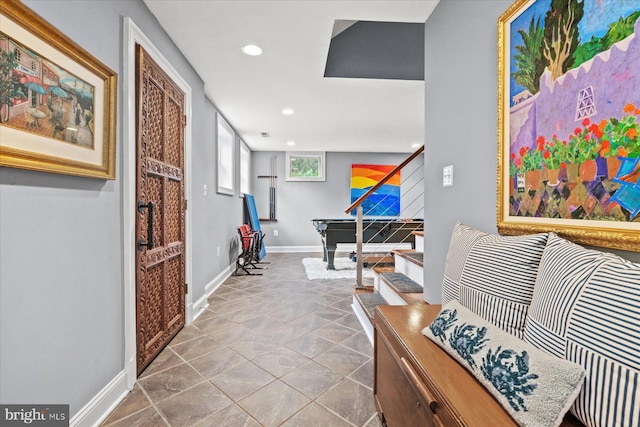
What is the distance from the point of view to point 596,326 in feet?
2.20

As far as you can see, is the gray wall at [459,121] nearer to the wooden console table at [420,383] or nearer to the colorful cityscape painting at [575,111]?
the colorful cityscape painting at [575,111]

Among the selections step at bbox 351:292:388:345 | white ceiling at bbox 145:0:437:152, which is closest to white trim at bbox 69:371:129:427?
step at bbox 351:292:388:345

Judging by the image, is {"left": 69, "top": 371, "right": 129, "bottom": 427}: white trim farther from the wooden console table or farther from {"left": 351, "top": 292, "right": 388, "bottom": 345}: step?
{"left": 351, "top": 292, "right": 388, "bottom": 345}: step

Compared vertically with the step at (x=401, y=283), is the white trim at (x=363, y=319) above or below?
below

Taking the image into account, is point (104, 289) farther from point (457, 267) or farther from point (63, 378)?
point (457, 267)

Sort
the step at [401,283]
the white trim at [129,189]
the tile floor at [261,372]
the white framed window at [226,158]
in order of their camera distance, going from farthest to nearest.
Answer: the white framed window at [226,158]
the step at [401,283]
the white trim at [129,189]
the tile floor at [261,372]

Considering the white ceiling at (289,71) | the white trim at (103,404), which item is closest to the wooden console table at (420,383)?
the white trim at (103,404)

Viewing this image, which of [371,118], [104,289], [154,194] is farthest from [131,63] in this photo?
[371,118]

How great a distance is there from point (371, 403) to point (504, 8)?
206cm

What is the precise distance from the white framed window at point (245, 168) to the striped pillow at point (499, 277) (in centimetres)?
519

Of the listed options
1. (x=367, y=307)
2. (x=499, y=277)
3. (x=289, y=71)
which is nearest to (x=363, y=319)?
(x=367, y=307)

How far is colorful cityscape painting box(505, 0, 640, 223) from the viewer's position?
80cm

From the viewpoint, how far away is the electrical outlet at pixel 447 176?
1770 mm

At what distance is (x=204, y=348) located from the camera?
2268 millimetres
